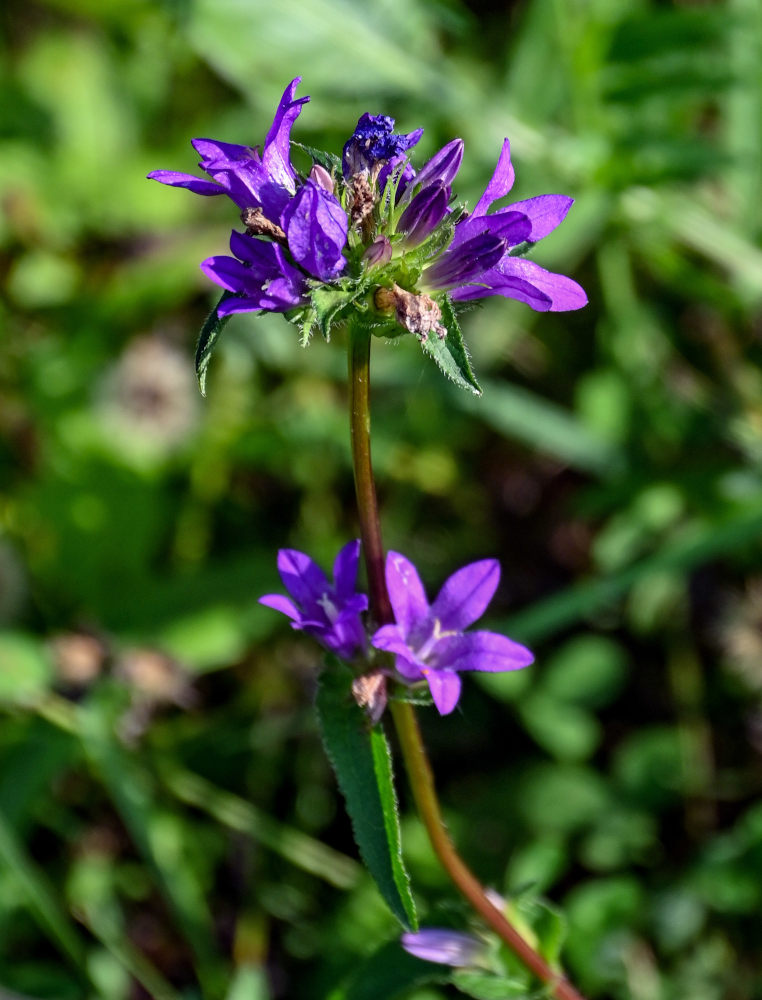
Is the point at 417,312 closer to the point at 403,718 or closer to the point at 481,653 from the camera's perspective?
the point at 481,653

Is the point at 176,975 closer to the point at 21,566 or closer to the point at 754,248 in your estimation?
the point at 21,566

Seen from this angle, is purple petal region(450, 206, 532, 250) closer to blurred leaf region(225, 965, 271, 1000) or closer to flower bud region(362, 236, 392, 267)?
flower bud region(362, 236, 392, 267)

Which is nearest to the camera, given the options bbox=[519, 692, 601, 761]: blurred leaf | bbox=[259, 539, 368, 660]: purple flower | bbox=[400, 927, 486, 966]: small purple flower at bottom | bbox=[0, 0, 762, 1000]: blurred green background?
bbox=[259, 539, 368, 660]: purple flower

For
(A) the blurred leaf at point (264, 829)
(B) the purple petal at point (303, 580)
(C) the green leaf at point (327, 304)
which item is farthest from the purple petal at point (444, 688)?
(A) the blurred leaf at point (264, 829)

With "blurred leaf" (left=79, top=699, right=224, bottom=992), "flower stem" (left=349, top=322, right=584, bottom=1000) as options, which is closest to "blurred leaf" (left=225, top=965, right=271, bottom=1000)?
"blurred leaf" (left=79, top=699, right=224, bottom=992)

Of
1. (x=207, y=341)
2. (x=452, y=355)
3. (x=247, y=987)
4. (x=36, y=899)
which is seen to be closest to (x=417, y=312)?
(x=452, y=355)

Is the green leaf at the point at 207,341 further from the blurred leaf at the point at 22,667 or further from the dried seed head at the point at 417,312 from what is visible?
the blurred leaf at the point at 22,667
